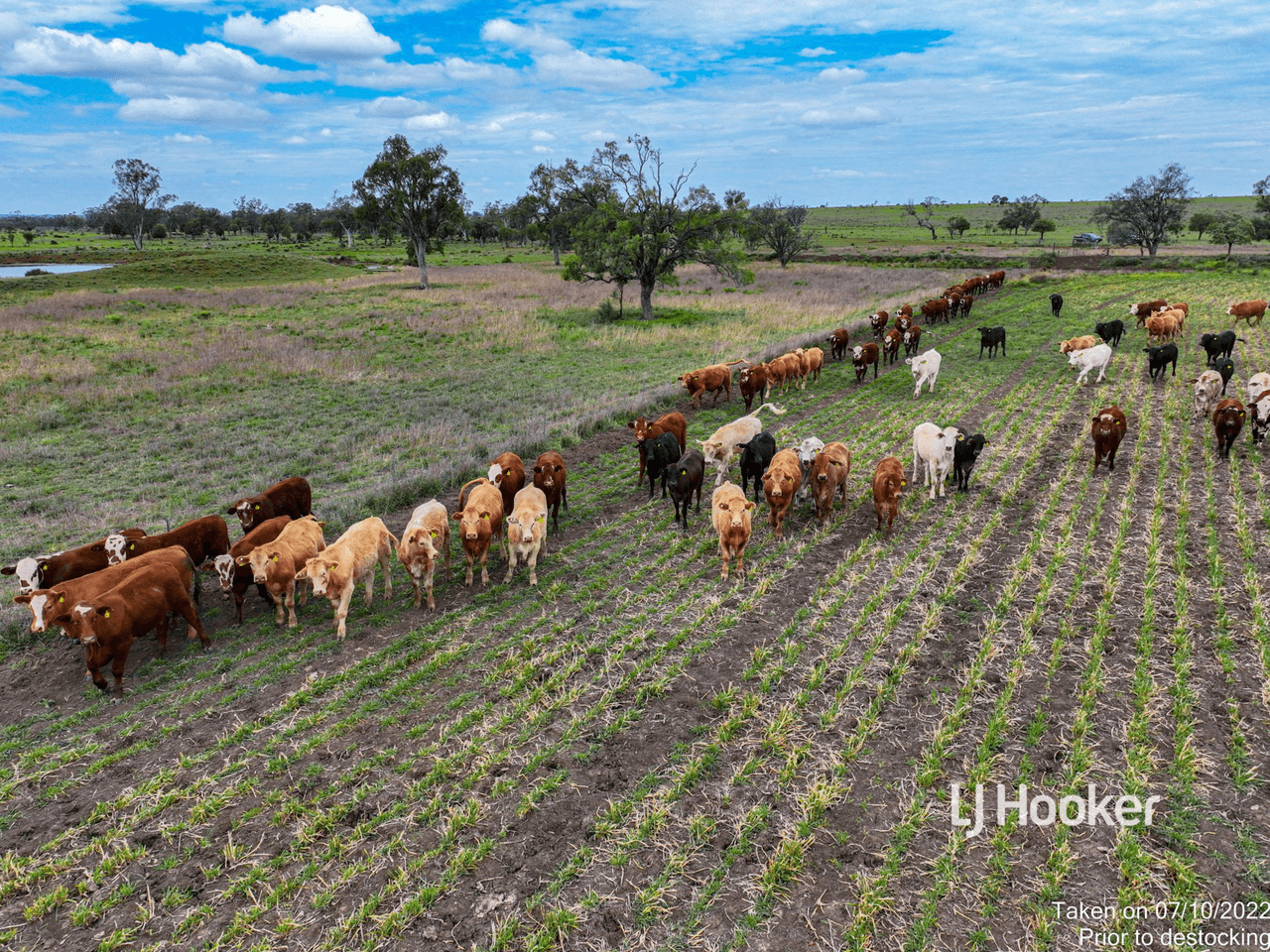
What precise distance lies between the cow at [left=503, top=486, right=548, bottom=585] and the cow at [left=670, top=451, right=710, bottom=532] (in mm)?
2303

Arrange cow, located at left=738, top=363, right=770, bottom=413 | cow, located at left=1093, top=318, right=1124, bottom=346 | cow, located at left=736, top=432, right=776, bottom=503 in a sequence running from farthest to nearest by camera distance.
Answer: cow, located at left=1093, top=318, right=1124, bottom=346 < cow, located at left=738, top=363, right=770, bottom=413 < cow, located at left=736, top=432, right=776, bottom=503

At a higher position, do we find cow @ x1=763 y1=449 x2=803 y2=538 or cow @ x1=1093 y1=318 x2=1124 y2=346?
cow @ x1=1093 y1=318 x2=1124 y2=346

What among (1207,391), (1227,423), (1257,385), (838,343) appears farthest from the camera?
(838,343)

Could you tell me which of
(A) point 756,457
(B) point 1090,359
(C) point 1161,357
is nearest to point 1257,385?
(B) point 1090,359

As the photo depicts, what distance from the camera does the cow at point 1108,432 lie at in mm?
13055

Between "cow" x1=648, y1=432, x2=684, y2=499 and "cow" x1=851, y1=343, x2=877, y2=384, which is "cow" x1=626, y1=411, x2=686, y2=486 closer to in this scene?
"cow" x1=648, y1=432, x2=684, y2=499

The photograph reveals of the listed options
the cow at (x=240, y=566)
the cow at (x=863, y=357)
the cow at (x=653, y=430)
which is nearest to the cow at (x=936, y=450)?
the cow at (x=653, y=430)

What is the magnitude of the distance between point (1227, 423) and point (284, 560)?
1746cm

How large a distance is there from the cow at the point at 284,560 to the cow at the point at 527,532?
2.61m

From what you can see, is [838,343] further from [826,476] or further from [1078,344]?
[826,476]

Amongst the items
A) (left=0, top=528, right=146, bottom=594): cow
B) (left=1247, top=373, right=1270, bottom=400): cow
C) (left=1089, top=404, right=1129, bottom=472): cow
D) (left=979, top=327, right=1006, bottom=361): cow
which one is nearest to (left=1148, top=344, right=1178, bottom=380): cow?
(left=979, top=327, right=1006, bottom=361): cow

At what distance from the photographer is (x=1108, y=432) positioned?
13023mm

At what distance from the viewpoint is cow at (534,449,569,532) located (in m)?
11.2

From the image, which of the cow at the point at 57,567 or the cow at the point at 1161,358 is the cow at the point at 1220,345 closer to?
the cow at the point at 1161,358
